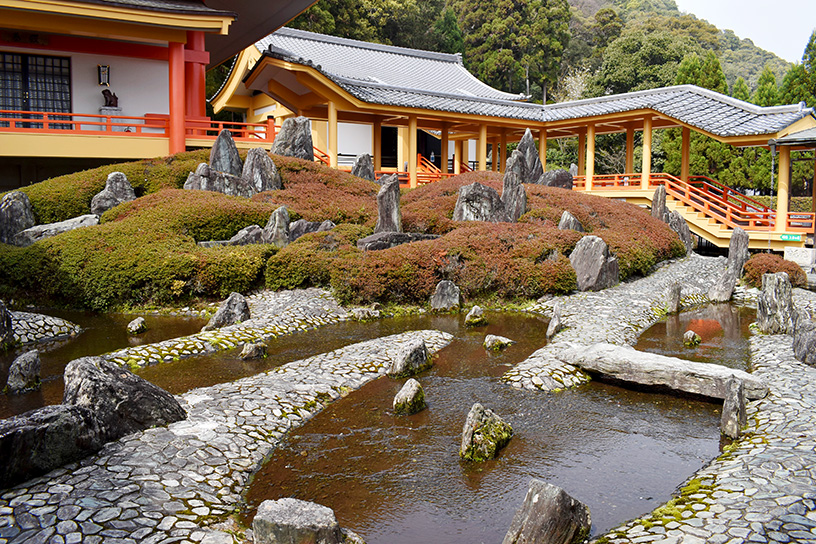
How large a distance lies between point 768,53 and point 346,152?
273ft

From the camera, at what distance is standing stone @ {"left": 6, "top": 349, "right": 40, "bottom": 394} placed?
28.2ft

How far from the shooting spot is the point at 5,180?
2128 centimetres

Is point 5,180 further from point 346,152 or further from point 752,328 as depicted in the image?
point 752,328

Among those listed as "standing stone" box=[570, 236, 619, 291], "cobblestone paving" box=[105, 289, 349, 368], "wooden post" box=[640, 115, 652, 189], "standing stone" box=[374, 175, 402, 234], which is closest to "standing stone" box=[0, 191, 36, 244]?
"cobblestone paving" box=[105, 289, 349, 368]

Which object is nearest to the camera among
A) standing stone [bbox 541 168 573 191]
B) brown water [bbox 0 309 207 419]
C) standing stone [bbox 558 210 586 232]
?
brown water [bbox 0 309 207 419]

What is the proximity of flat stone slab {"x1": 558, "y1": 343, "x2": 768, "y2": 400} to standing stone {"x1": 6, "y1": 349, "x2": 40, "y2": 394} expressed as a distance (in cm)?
785

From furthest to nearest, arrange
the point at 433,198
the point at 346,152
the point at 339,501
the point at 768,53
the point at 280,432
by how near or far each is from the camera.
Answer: the point at 768,53 → the point at 346,152 → the point at 433,198 → the point at 280,432 → the point at 339,501

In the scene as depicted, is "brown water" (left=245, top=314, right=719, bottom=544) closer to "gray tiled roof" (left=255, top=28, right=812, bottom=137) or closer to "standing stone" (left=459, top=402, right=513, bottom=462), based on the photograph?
"standing stone" (left=459, top=402, right=513, bottom=462)

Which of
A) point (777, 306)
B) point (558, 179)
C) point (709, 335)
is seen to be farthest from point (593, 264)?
point (558, 179)

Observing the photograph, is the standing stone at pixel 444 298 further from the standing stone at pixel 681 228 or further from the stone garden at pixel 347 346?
the standing stone at pixel 681 228

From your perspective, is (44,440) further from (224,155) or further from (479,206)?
(224,155)

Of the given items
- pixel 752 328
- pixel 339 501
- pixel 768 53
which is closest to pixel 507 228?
pixel 752 328

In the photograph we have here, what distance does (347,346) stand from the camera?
34.9ft

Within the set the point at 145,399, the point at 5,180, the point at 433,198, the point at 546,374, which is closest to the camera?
the point at 145,399
